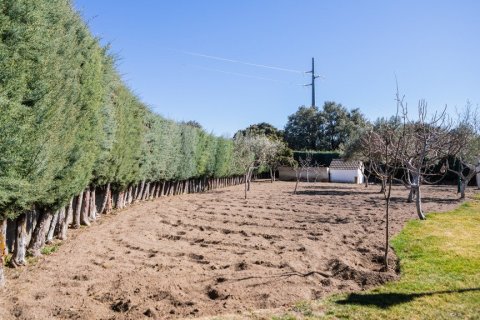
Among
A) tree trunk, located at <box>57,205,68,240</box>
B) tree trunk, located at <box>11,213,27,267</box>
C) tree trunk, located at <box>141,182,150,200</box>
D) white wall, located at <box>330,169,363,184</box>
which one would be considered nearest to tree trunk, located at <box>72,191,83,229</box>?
tree trunk, located at <box>57,205,68,240</box>

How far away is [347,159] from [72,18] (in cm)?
2440

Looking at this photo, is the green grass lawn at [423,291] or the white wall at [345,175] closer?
the green grass lawn at [423,291]

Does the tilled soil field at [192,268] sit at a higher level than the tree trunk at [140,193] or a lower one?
lower

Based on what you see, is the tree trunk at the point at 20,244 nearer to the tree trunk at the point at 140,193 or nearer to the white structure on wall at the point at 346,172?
the tree trunk at the point at 140,193

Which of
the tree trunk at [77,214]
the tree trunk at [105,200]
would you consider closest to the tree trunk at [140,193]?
the tree trunk at [105,200]

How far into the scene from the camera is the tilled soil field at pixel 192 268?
17.9 ft

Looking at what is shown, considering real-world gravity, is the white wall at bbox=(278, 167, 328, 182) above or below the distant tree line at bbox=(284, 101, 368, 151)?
below

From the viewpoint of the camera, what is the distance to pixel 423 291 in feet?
20.1

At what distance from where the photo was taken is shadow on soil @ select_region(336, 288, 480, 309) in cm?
559

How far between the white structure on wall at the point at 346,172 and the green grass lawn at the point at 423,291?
31.7 meters

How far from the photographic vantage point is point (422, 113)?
1431 centimetres

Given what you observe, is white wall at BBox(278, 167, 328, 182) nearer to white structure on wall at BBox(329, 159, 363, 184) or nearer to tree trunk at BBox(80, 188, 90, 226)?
white structure on wall at BBox(329, 159, 363, 184)

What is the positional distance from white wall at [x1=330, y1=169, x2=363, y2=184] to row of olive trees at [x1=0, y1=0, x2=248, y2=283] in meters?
29.8

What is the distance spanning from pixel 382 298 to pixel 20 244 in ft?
22.0
